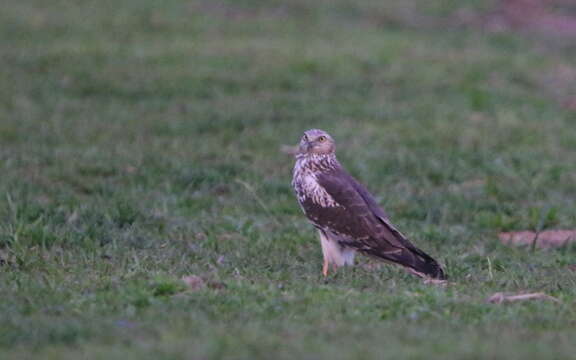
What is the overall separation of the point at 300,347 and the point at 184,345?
55 cm

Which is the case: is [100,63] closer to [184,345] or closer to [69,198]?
[69,198]

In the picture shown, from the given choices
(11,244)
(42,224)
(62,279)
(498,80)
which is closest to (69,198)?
(42,224)

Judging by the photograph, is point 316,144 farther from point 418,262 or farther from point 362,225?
point 418,262

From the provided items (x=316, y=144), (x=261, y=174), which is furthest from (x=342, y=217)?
(x=261, y=174)

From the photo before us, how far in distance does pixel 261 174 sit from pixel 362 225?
3.59 meters

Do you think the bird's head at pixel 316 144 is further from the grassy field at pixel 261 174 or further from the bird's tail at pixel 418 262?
the bird's tail at pixel 418 262

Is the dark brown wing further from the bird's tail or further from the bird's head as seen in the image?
the bird's head

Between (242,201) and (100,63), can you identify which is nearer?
(242,201)

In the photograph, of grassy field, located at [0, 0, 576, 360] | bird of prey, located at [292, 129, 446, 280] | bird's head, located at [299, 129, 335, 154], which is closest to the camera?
grassy field, located at [0, 0, 576, 360]

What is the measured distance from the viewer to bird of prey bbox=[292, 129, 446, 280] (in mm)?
7352

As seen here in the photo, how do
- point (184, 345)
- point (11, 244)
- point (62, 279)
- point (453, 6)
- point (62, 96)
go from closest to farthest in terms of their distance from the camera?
1. point (184, 345)
2. point (62, 279)
3. point (11, 244)
4. point (62, 96)
5. point (453, 6)

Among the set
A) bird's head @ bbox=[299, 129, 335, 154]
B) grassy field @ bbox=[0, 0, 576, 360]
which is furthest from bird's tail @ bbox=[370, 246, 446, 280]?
bird's head @ bbox=[299, 129, 335, 154]

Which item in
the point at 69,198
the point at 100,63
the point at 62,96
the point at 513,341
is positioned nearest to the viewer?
the point at 513,341

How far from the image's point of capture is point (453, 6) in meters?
21.8
